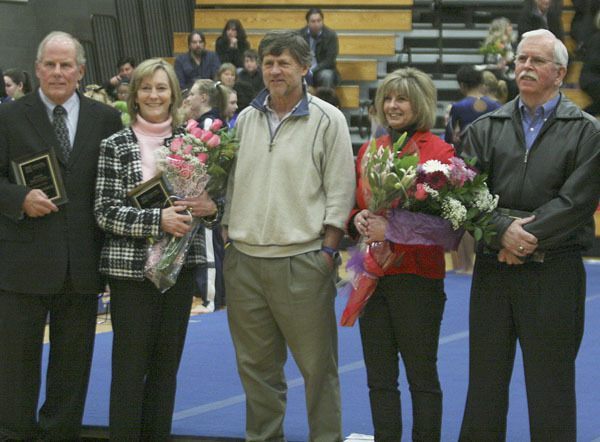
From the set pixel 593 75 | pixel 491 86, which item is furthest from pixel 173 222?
pixel 593 75

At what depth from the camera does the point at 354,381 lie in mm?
6324

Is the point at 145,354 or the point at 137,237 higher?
the point at 137,237

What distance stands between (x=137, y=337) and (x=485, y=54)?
10347 mm

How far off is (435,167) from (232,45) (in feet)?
33.4

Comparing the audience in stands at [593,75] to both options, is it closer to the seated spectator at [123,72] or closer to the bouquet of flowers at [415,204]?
the seated spectator at [123,72]

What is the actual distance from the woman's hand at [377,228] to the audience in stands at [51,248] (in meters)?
1.24

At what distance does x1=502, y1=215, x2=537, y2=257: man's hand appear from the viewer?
4211 millimetres

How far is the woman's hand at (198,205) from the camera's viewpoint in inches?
187

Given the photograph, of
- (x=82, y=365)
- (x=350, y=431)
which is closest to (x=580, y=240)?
(x=350, y=431)

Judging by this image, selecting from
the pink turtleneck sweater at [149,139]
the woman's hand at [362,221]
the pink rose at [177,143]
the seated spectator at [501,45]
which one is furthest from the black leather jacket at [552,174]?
the seated spectator at [501,45]

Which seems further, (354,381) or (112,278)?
(354,381)

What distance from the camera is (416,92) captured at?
4531mm

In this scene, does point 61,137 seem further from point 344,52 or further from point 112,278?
point 344,52

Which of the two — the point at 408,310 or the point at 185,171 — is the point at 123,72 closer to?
the point at 185,171
